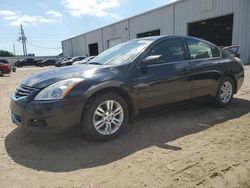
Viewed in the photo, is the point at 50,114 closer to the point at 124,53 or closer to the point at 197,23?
the point at 124,53

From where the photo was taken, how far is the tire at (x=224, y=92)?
498cm

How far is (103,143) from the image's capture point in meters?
3.45

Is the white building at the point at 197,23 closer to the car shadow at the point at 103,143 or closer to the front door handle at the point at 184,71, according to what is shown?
the car shadow at the point at 103,143

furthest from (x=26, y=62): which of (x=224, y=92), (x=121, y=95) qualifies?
(x=121, y=95)

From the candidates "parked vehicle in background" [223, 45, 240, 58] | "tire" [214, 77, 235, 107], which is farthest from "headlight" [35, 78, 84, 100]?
"parked vehicle in background" [223, 45, 240, 58]

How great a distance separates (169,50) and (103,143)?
2.08 metres

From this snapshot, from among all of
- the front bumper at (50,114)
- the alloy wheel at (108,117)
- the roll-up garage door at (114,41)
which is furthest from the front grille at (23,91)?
the roll-up garage door at (114,41)

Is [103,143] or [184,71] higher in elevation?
[184,71]

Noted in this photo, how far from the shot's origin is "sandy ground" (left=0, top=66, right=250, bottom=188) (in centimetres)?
250

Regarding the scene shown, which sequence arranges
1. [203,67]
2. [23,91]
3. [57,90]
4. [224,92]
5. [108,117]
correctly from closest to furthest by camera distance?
[57,90]
[23,91]
[108,117]
[203,67]
[224,92]

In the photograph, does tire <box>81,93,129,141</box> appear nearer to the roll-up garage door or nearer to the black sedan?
the black sedan

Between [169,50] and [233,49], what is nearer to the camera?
[169,50]

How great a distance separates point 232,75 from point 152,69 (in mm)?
2328

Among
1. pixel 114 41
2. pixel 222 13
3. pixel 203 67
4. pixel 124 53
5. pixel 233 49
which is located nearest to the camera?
pixel 124 53
